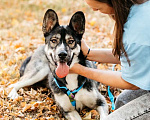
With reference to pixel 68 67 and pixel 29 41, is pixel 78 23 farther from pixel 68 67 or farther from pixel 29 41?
pixel 29 41

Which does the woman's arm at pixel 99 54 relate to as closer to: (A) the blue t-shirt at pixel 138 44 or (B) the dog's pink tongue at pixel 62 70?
(B) the dog's pink tongue at pixel 62 70

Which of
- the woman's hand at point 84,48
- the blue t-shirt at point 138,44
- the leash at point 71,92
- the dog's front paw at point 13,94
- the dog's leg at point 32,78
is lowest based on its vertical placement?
the dog's front paw at point 13,94

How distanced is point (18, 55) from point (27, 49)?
1.30ft

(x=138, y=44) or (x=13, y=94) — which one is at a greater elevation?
(x=138, y=44)

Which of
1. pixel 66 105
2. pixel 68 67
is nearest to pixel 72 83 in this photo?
pixel 66 105

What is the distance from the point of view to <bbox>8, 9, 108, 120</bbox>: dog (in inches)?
112

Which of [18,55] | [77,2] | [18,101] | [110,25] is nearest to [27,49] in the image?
[18,55]

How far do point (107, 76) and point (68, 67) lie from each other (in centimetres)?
46

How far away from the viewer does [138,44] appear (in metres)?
2.17

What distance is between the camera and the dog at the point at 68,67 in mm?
2834

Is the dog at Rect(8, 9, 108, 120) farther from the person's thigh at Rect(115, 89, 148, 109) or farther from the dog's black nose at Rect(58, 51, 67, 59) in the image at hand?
the person's thigh at Rect(115, 89, 148, 109)

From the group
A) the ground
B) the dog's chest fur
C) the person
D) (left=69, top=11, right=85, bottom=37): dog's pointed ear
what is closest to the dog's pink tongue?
the dog's chest fur

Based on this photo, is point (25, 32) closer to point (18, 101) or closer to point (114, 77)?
point (18, 101)

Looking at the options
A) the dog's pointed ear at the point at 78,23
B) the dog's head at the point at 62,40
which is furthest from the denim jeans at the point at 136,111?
the dog's pointed ear at the point at 78,23
